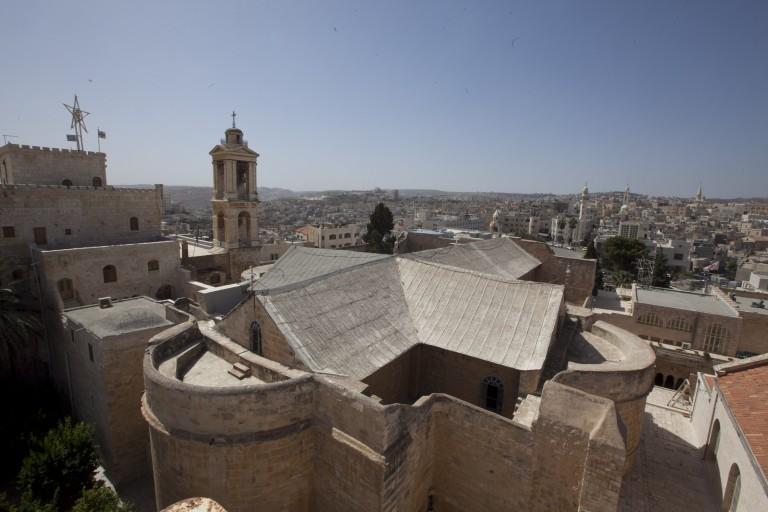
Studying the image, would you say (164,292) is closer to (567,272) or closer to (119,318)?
(119,318)

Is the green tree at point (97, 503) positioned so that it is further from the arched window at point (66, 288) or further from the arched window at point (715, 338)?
the arched window at point (715, 338)

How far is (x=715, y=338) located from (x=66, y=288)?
35264 millimetres

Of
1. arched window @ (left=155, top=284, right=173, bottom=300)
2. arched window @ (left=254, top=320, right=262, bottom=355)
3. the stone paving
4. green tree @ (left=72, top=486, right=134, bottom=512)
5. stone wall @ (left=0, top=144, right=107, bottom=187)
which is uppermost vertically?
stone wall @ (left=0, top=144, right=107, bottom=187)

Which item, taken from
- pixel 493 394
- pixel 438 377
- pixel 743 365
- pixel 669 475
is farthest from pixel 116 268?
pixel 743 365

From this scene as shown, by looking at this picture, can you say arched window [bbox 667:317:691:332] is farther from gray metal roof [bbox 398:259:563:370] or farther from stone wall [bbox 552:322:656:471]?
gray metal roof [bbox 398:259:563:370]

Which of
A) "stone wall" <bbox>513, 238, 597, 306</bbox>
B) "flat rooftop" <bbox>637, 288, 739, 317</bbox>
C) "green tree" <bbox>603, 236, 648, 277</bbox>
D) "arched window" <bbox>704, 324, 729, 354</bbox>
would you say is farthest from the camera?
"green tree" <bbox>603, 236, 648, 277</bbox>

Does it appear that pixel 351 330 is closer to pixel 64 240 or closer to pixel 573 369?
pixel 573 369

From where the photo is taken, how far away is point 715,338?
886 inches

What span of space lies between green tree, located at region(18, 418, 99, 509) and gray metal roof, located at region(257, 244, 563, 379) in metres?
8.56

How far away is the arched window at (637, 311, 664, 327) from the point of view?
23969 mm

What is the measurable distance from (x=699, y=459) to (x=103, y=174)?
3336 cm

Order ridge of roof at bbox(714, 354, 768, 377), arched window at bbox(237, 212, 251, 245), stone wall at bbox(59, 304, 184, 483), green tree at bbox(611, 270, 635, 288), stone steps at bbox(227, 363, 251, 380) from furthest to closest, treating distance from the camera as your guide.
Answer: green tree at bbox(611, 270, 635, 288), arched window at bbox(237, 212, 251, 245), stone wall at bbox(59, 304, 184, 483), ridge of roof at bbox(714, 354, 768, 377), stone steps at bbox(227, 363, 251, 380)

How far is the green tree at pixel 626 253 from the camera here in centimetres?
4919

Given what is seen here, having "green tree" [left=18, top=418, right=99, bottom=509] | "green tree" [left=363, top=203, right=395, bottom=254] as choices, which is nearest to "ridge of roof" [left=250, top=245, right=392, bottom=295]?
"green tree" [left=18, top=418, right=99, bottom=509]
